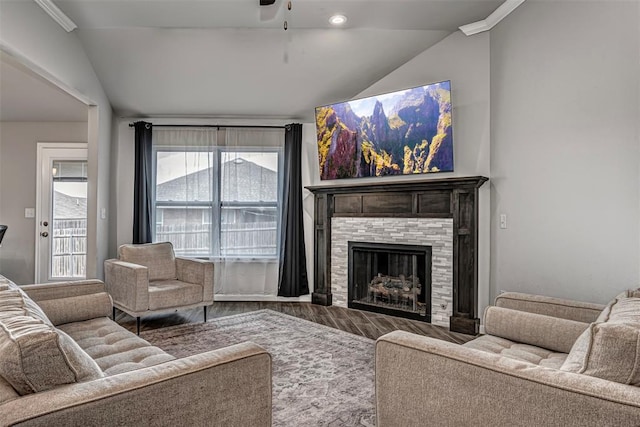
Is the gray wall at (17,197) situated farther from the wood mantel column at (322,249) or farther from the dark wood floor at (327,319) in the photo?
the wood mantel column at (322,249)

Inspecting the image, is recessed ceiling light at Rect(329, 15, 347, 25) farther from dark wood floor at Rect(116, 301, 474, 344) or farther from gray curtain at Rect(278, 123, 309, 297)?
dark wood floor at Rect(116, 301, 474, 344)

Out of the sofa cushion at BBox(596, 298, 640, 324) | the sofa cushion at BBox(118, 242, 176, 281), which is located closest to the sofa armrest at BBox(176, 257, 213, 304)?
the sofa cushion at BBox(118, 242, 176, 281)

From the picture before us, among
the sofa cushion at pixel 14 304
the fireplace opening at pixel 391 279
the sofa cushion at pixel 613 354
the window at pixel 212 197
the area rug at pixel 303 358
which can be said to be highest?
the window at pixel 212 197

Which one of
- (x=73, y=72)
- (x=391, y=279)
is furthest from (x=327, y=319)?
(x=73, y=72)

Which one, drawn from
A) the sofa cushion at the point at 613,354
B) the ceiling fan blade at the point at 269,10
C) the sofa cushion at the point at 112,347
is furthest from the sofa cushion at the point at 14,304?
the ceiling fan blade at the point at 269,10

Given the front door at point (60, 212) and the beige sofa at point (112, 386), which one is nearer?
the beige sofa at point (112, 386)

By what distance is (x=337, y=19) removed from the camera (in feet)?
11.7

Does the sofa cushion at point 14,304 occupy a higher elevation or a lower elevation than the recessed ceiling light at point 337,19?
lower

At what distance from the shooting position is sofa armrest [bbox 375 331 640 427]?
110 cm

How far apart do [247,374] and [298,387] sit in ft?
3.97

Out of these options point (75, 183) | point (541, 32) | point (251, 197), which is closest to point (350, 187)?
point (251, 197)

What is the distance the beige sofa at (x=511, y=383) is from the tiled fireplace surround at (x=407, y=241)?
2115mm

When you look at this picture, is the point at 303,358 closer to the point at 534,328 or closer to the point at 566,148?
the point at 534,328

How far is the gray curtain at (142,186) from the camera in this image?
4836 millimetres
